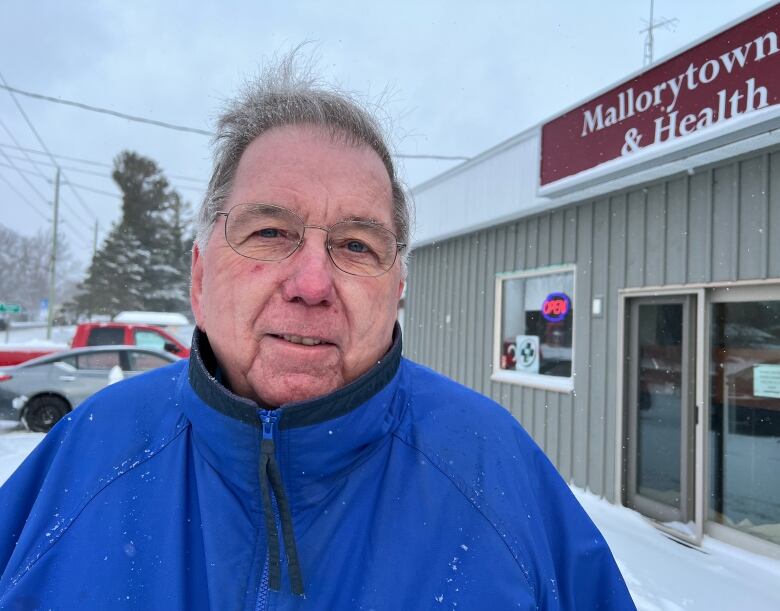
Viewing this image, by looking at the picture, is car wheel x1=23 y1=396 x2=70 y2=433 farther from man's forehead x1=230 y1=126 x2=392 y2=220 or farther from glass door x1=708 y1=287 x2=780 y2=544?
glass door x1=708 y1=287 x2=780 y2=544

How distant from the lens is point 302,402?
1.07 m

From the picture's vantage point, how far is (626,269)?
17.5 feet

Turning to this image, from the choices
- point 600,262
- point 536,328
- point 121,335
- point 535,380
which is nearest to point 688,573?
point 535,380

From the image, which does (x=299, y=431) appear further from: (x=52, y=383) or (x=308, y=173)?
(x=52, y=383)

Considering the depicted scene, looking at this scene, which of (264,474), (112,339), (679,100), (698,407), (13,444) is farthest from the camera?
(112,339)

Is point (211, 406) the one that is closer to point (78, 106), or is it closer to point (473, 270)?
point (473, 270)

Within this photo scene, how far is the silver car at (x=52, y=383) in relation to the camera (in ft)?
26.5

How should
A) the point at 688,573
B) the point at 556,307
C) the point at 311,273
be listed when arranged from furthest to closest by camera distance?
1. the point at 556,307
2. the point at 688,573
3. the point at 311,273

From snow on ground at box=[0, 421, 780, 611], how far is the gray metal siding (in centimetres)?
80

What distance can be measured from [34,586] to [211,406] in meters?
0.52

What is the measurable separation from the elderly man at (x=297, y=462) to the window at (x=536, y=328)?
16.6 ft

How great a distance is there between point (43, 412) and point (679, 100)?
946cm

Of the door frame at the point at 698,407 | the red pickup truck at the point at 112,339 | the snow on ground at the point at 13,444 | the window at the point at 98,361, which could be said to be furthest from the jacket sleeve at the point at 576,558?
the red pickup truck at the point at 112,339

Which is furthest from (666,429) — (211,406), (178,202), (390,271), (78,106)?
(178,202)
